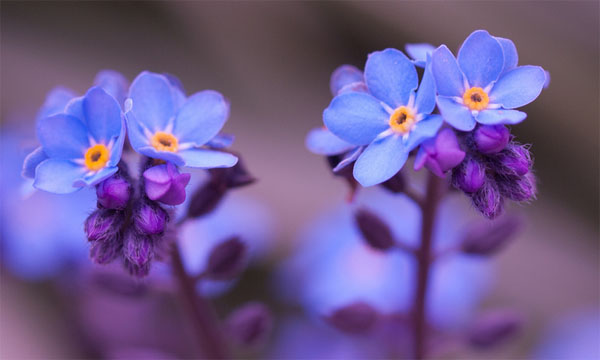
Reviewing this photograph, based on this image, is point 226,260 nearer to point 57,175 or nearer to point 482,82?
point 57,175

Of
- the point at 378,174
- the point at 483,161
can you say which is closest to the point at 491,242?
the point at 483,161

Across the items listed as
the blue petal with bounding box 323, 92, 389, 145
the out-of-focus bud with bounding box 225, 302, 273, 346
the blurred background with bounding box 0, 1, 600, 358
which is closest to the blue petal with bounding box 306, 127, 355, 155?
the blue petal with bounding box 323, 92, 389, 145

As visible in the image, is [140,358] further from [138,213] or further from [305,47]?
[305,47]

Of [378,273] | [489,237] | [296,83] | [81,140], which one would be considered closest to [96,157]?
[81,140]

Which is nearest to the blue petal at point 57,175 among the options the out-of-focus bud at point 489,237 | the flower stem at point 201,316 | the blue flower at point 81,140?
the blue flower at point 81,140

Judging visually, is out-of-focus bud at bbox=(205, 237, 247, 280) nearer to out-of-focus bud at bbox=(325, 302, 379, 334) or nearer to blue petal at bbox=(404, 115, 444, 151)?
out-of-focus bud at bbox=(325, 302, 379, 334)

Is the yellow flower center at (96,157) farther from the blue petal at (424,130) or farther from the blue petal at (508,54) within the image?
the blue petal at (508,54)
